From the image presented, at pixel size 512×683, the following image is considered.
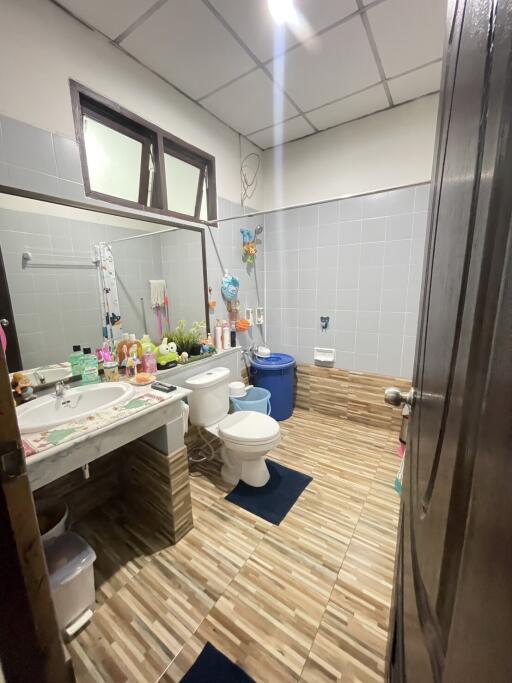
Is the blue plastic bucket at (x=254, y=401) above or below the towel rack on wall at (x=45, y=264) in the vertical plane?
below

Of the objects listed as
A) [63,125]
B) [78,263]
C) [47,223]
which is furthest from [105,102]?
[78,263]

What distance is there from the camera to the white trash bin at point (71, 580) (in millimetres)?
990

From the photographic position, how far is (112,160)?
1.68 m

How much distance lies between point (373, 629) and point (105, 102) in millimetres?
2825

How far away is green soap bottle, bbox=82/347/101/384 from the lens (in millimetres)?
1418

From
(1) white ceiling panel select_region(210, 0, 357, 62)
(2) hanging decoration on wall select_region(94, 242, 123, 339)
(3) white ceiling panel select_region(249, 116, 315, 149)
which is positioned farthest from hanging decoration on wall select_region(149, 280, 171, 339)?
(3) white ceiling panel select_region(249, 116, 315, 149)

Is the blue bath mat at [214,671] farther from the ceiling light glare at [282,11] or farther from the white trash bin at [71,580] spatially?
the ceiling light glare at [282,11]

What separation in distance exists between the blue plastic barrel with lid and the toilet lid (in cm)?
68

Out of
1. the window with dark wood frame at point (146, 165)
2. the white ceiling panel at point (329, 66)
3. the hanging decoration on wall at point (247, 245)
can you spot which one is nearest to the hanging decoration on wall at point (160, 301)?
the window with dark wood frame at point (146, 165)

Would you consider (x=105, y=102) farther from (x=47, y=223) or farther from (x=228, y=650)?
(x=228, y=650)

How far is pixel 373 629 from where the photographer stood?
1.04 meters

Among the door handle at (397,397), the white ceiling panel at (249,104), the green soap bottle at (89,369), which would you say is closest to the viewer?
the door handle at (397,397)

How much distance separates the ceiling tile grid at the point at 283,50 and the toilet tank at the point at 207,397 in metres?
1.94

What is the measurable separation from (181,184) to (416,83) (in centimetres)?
181
